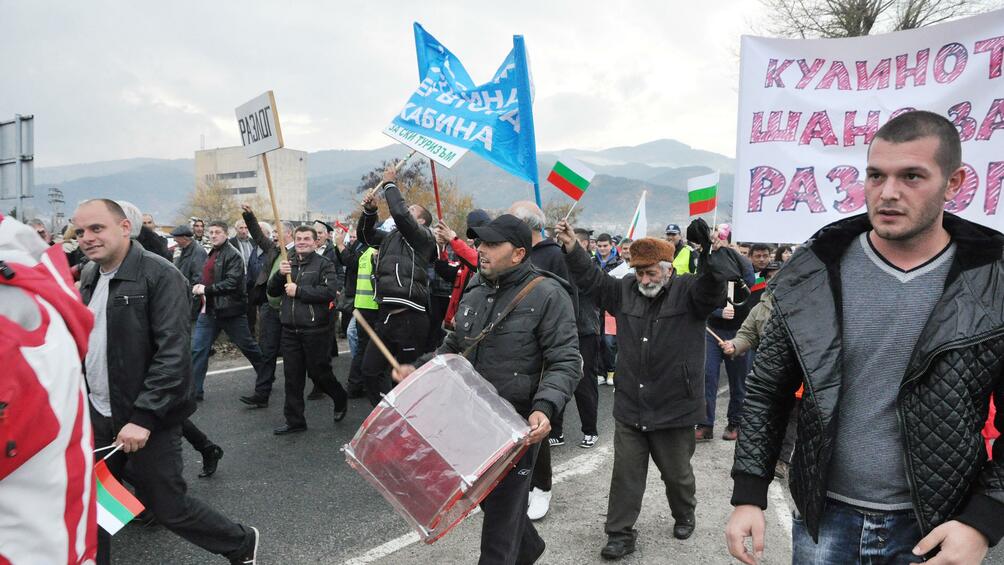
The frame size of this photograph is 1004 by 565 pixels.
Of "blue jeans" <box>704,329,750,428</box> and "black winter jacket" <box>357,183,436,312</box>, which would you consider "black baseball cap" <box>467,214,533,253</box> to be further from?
"blue jeans" <box>704,329,750,428</box>

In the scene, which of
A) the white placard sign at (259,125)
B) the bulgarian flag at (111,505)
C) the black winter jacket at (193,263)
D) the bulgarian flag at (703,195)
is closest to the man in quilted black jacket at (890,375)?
the bulgarian flag at (111,505)

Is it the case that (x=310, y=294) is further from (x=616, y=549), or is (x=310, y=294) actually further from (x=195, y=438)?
(x=616, y=549)

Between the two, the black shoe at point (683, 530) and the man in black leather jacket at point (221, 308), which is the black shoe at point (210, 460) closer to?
the man in black leather jacket at point (221, 308)

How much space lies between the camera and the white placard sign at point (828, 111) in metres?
3.22

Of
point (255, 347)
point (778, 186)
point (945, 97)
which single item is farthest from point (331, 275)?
point (945, 97)

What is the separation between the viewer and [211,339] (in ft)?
23.3

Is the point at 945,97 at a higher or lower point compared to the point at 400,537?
higher

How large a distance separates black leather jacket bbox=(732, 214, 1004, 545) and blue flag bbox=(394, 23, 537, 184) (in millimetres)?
3420

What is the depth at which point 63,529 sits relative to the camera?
1577 mm

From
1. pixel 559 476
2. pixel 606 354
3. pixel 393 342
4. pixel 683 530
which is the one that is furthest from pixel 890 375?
pixel 606 354

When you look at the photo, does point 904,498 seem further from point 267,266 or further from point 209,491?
point 267,266

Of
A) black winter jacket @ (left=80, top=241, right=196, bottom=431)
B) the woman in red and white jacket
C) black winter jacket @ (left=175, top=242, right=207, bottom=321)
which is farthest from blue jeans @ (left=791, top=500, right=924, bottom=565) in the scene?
black winter jacket @ (left=175, top=242, right=207, bottom=321)

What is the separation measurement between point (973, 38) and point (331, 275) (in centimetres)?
522

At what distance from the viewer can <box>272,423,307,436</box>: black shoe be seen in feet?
19.4
